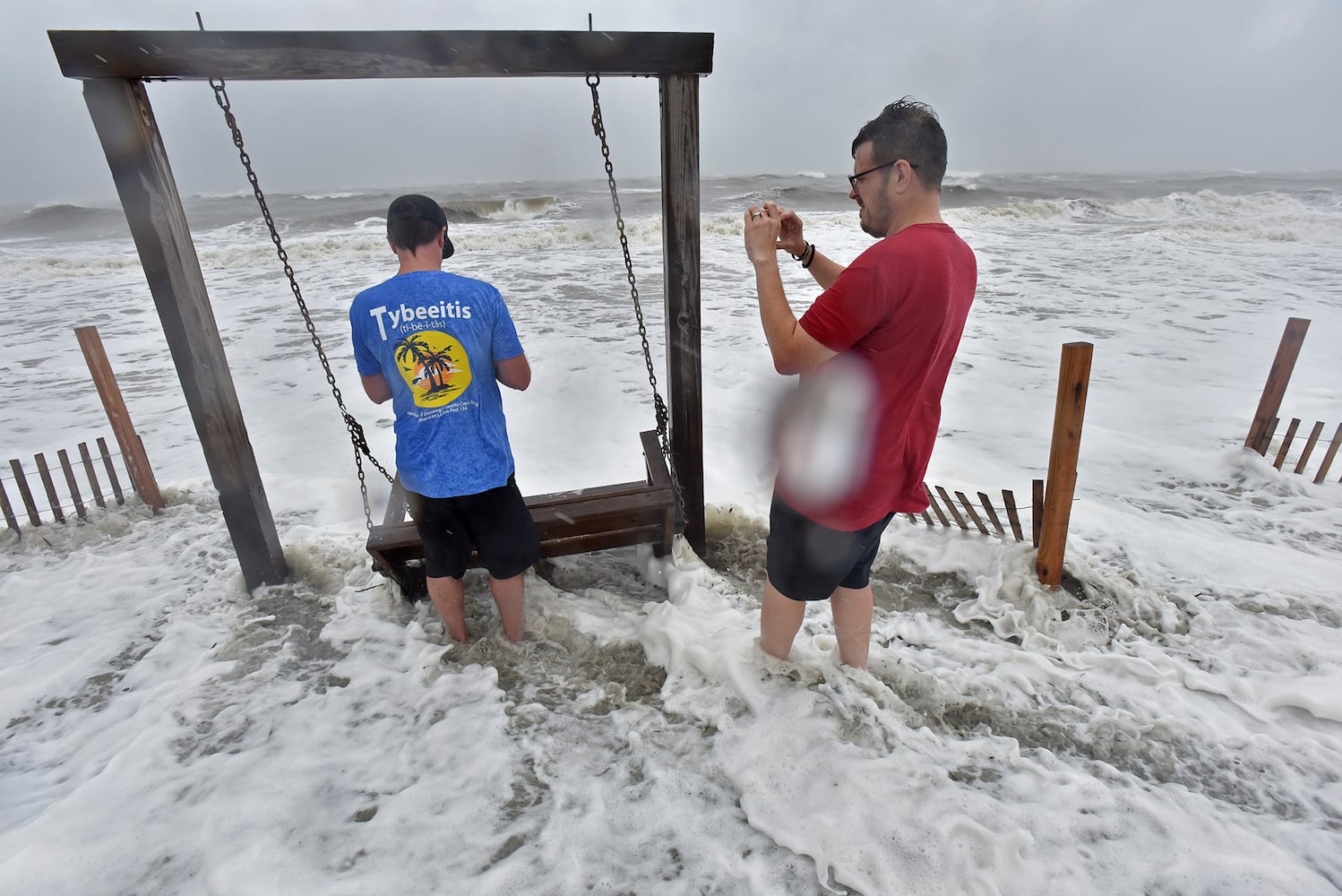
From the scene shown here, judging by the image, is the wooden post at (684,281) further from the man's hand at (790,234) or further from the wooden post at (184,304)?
the wooden post at (184,304)

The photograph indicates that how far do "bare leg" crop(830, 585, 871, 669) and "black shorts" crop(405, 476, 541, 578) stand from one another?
1294mm

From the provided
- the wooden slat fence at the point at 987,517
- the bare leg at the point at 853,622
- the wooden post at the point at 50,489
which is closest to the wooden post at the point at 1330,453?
the wooden slat fence at the point at 987,517

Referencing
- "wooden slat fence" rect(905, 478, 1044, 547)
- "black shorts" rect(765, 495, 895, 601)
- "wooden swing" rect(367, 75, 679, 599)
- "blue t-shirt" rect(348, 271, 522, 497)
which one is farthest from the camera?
"wooden slat fence" rect(905, 478, 1044, 547)

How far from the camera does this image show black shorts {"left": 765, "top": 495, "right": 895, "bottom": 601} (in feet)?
6.77

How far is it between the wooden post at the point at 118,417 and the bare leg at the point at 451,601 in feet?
9.86

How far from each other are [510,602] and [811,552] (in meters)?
1.51

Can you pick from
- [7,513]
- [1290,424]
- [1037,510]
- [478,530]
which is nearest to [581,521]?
[478,530]

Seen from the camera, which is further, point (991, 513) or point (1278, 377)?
point (1278, 377)

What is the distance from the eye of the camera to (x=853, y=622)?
2.49 m

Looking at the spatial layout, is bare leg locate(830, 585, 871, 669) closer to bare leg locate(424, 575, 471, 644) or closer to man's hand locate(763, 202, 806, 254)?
man's hand locate(763, 202, 806, 254)

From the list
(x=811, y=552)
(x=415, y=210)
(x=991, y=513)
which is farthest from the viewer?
(x=991, y=513)

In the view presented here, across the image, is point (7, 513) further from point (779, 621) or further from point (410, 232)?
point (779, 621)

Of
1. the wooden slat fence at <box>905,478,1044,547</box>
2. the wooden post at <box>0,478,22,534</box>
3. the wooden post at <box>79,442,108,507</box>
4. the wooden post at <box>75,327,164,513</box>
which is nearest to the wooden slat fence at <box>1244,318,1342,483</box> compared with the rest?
the wooden slat fence at <box>905,478,1044,547</box>

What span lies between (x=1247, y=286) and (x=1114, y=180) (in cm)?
3518
